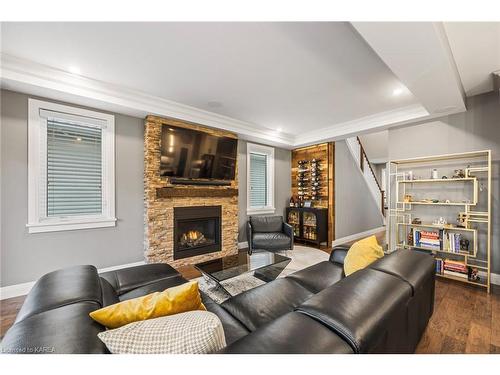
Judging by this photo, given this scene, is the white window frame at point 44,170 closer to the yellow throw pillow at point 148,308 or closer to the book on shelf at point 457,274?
the yellow throw pillow at point 148,308

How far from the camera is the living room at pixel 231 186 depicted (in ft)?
3.14

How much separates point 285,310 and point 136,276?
130cm

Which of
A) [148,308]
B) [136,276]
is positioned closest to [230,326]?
[148,308]

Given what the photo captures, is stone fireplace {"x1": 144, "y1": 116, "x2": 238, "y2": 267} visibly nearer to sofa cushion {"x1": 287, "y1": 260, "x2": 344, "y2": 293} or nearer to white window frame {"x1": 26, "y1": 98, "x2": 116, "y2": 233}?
white window frame {"x1": 26, "y1": 98, "x2": 116, "y2": 233}

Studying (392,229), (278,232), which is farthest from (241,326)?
(392,229)

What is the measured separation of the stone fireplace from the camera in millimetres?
3307

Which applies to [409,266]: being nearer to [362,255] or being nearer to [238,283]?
[362,255]

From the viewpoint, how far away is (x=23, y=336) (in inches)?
32.0

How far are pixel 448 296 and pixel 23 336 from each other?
368 centimetres

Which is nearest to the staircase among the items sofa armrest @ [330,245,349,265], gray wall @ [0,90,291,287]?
sofa armrest @ [330,245,349,265]

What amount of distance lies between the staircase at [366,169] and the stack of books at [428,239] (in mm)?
2860

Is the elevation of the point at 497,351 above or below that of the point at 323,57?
below

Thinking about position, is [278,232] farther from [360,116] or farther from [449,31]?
[449,31]

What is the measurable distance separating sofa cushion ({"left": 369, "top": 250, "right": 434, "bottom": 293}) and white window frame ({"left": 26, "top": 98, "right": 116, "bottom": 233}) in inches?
132
